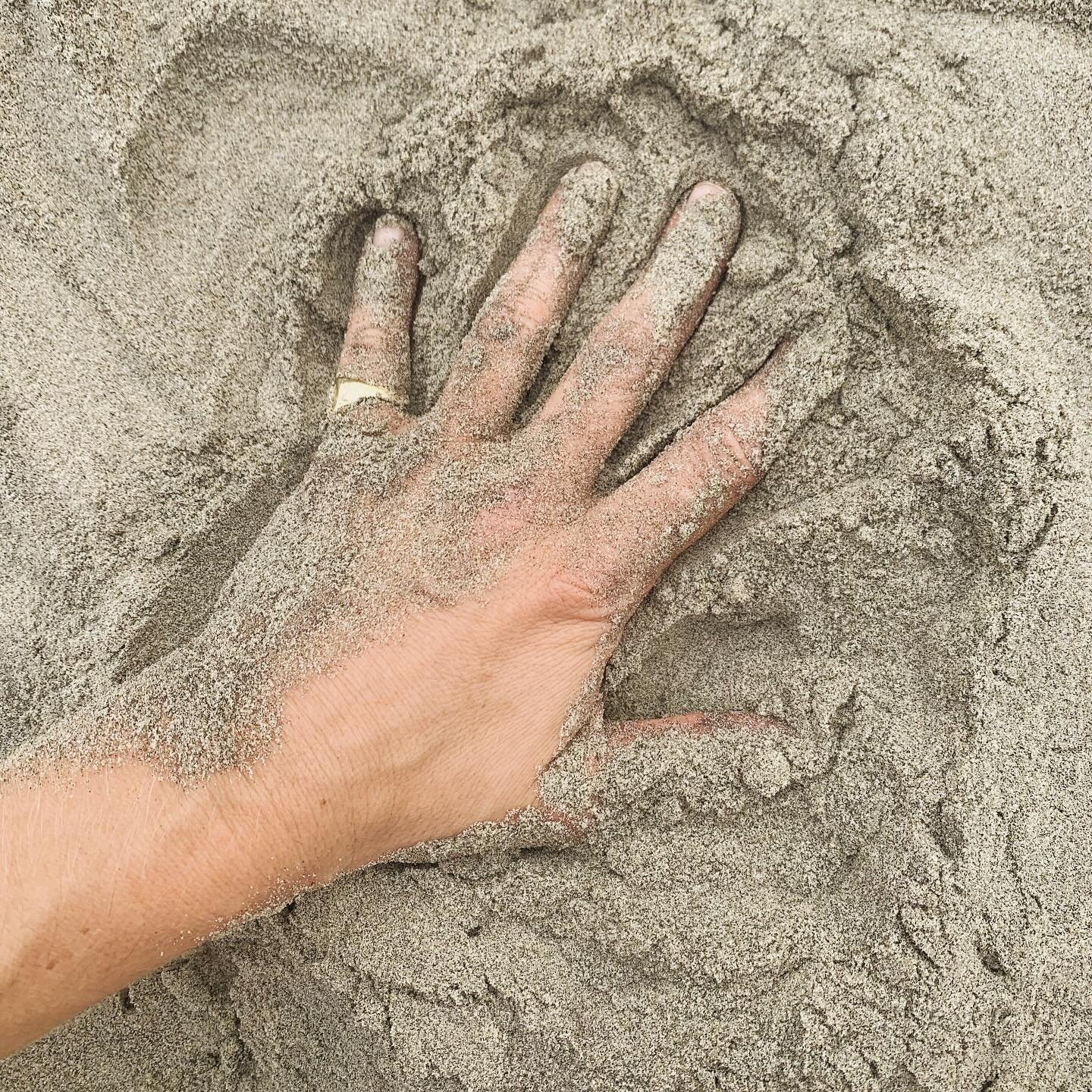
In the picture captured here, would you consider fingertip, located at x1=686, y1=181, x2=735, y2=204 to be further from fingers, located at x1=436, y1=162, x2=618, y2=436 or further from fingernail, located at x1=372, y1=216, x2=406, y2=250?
fingernail, located at x1=372, y1=216, x2=406, y2=250

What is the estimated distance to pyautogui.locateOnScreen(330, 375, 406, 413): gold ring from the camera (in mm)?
1507

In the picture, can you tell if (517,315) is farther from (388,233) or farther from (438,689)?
(438,689)

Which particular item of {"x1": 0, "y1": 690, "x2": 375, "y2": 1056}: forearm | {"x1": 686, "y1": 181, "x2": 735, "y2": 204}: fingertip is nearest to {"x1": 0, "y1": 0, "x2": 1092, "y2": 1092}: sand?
{"x1": 686, "y1": 181, "x2": 735, "y2": 204}: fingertip

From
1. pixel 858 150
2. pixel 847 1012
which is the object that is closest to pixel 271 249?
pixel 858 150

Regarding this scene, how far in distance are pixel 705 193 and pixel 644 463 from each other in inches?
18.4

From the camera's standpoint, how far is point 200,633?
1431mm

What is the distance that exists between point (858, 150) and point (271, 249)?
101 centimetres

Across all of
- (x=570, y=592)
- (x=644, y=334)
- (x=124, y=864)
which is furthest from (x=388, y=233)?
(x=124, y=864)

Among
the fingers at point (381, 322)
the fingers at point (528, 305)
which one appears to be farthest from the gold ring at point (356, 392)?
the fingers at point (528, 305)

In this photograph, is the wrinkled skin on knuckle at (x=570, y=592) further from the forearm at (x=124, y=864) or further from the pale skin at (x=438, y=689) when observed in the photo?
the forearm at (x=124, y=864)

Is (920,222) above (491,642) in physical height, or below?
above

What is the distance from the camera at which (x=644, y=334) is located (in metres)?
1.44

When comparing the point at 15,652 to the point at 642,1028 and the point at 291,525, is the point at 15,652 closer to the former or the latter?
the point at 291,525

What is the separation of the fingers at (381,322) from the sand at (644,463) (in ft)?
0.17
